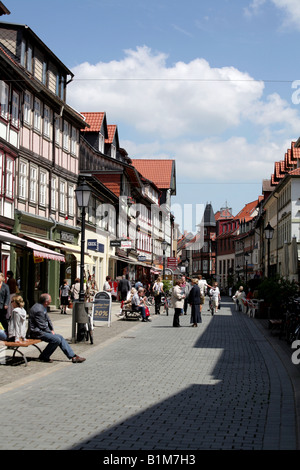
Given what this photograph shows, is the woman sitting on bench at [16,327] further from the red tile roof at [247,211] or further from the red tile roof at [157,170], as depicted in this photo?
the red tile roof at [247,211]

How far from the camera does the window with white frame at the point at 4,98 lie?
2400cm

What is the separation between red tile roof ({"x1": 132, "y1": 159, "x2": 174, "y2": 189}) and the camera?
3425 inches

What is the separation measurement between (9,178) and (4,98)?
9.98ft

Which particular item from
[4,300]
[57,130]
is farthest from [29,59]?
[4,300]

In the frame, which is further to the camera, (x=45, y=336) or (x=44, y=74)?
(x=44, y=74)

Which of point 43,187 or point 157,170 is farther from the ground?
point 157,170

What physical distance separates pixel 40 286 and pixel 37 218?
3537 millimetres

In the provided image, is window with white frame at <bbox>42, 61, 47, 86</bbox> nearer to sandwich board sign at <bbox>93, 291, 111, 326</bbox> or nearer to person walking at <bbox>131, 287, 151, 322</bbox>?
person walking at <bbox>131, 287, 151, 322</bbox>

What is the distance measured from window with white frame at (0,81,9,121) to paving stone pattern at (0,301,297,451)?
11.6 metres

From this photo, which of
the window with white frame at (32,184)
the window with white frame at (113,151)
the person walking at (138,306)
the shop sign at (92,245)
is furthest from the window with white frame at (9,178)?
the window with white frame at (113,151)

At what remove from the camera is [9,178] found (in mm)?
25438

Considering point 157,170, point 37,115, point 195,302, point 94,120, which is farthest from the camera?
point 157,170

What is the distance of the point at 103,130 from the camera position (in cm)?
4544

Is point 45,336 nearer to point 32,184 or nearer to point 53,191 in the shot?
point 32,184
